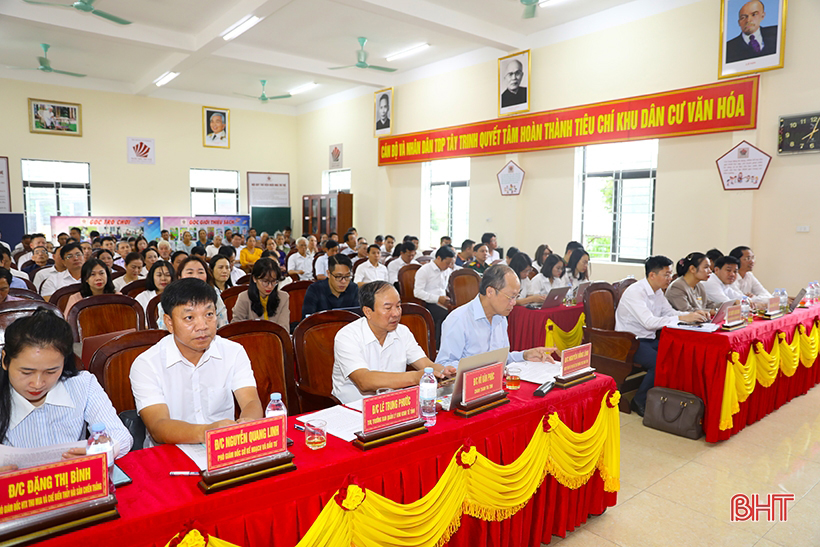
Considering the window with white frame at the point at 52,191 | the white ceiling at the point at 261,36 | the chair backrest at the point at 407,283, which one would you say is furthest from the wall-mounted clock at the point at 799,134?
the window with white frame at the point at 52,191

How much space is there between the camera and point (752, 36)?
19.1ft

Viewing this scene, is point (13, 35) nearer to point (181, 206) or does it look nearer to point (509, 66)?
point (181, 206)

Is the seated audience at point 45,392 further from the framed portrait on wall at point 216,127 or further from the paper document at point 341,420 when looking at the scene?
the framed portrait on wall at point 216,127

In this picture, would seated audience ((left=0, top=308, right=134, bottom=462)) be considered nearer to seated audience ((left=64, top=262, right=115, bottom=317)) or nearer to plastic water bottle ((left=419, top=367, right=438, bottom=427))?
plastic water bottle ((left=419, top=367, right=438, bottom=427))

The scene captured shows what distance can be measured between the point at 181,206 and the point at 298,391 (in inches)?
452

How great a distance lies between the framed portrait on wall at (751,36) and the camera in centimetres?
566

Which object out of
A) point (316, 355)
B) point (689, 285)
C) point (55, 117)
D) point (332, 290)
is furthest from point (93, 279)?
point (55, 117)

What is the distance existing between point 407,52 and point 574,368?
27.0ft

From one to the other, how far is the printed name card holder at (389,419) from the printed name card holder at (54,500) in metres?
0.68

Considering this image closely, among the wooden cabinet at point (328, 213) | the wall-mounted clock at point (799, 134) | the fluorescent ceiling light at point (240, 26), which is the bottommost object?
the wooden cabinet at point (328, 213)

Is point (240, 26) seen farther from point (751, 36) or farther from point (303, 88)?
point (751, 36)

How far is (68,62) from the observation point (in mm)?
10211

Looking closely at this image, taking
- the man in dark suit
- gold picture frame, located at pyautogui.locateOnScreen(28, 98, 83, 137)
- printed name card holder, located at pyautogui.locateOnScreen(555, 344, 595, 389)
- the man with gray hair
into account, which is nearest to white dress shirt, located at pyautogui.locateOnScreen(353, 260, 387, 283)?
the man with gray hair

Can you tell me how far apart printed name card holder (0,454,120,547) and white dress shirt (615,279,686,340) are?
3613 millimetres
